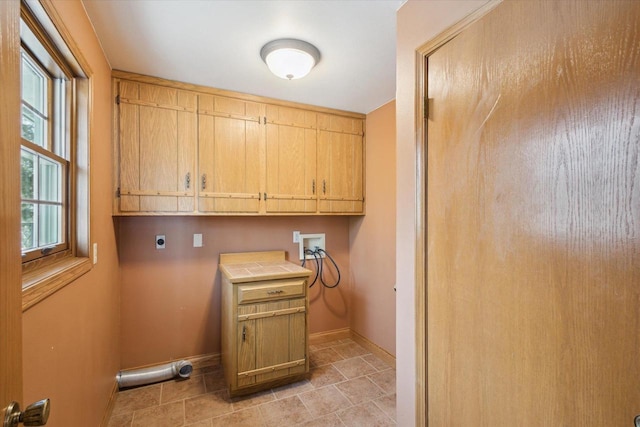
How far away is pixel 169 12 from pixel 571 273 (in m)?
2.01

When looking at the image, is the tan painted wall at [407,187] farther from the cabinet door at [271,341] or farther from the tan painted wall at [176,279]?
the tan painted wall at [176,279]

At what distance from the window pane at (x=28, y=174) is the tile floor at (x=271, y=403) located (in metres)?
1.59

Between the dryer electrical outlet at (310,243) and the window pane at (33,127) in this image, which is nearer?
the window pane at (33,127)

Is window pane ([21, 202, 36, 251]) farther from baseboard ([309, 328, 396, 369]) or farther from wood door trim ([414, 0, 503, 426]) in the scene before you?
baseboard ([309, 328, 396, 369])

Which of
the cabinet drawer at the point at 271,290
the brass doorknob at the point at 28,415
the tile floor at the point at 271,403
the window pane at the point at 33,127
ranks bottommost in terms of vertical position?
the tile floor at the point at 271,403

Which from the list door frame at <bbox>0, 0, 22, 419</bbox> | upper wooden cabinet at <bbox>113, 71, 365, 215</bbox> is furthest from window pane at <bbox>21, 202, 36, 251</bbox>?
upper wooden cabinet at <bbox>113, 71, 365, 215</bbox>

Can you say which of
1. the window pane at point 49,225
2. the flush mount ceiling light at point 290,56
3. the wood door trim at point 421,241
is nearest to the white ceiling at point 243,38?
the flush mount ceiling light at point 290,56

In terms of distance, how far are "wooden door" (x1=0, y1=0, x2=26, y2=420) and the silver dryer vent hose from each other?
2024mm

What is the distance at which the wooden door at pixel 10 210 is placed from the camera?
1.83 feet

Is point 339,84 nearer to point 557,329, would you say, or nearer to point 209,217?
point 209,217

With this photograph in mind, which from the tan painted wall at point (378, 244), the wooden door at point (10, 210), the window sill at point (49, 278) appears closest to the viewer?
the wooden door at point (10, 210)

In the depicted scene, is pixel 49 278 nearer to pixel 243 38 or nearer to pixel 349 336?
pixel 243 38

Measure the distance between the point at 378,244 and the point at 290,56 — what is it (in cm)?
181

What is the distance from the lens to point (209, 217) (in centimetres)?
271
